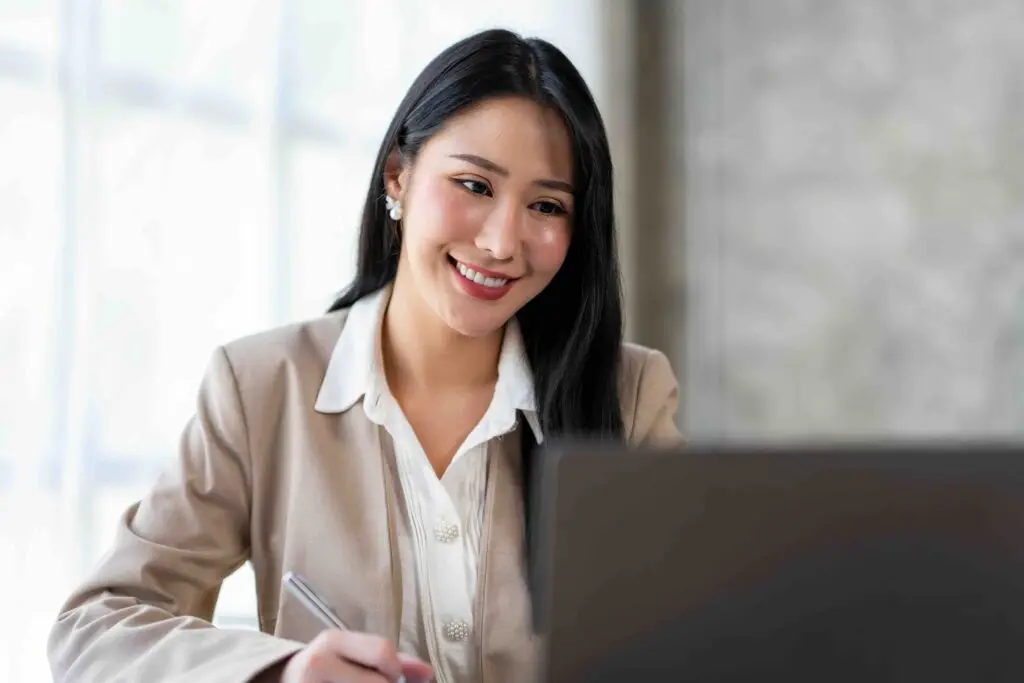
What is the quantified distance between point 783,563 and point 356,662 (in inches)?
16.9

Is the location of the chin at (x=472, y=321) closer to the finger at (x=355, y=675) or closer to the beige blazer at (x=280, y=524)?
the beige blazer at (x=280, y=524)

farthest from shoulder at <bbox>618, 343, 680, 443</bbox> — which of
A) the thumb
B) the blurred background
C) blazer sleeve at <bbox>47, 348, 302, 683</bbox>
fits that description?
the blurred background

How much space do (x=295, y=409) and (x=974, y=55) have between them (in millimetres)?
2110

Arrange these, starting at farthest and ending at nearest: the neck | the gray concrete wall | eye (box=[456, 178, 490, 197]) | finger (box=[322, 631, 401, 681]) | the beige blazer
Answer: the gray concrete wall, the neck, eye (box=[456, 178, 490, 197]), the beige blazer, finger (box=[322, 631, 401, 681])

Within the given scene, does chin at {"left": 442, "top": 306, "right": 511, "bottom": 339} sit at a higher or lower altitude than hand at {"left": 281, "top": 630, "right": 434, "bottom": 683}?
higher

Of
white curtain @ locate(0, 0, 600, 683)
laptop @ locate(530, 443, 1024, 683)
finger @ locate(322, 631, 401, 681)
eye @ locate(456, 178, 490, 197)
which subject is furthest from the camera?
white curtain @ locate(0, 0, 600, 683)

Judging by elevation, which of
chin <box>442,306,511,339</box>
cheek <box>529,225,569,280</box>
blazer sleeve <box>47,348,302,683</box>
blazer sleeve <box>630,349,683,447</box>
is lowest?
blazer sleeve <box>47,348,302,683</box>

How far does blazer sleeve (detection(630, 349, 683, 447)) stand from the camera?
4.98ft

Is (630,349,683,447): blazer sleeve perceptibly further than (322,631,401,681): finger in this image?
Yes

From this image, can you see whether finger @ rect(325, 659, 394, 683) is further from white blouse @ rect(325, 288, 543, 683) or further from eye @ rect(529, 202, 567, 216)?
eye @ rect(529, 202, 567, 216)

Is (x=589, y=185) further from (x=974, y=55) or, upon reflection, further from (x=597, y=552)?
(x=974, y=55)

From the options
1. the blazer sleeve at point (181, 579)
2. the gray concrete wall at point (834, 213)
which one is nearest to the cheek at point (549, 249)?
the blazer sleeve at point (181, 579)

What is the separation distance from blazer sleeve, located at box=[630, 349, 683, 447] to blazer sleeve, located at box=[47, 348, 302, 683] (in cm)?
53

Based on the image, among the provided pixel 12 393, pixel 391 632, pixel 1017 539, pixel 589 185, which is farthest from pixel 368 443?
pixel 1017 539
